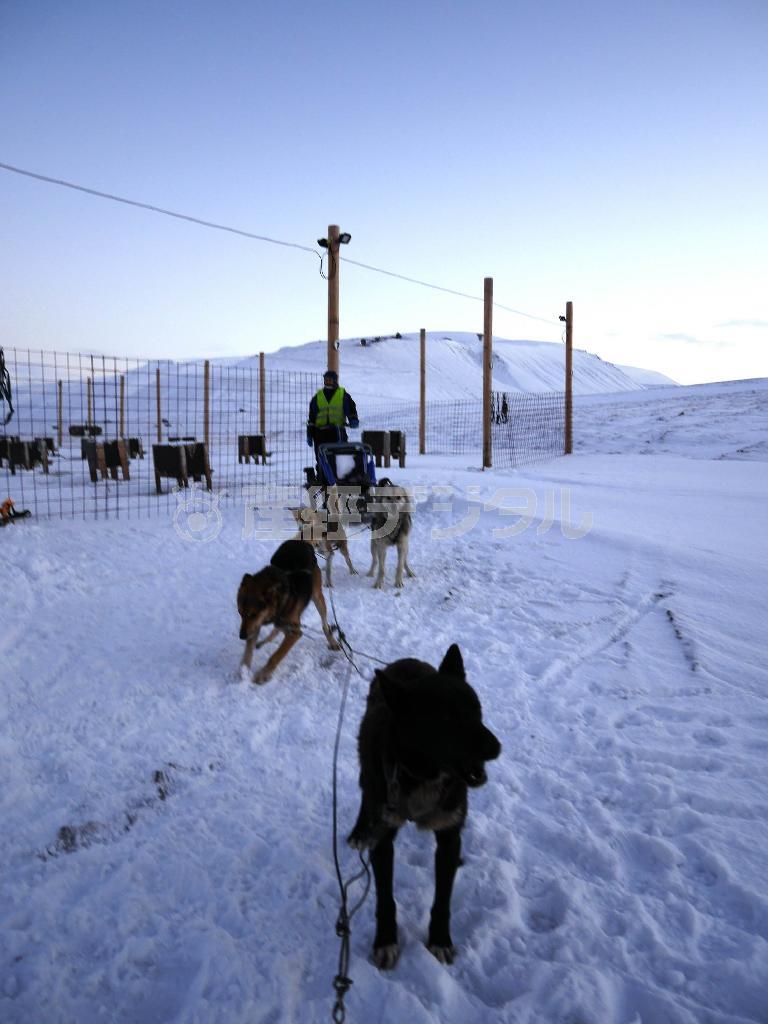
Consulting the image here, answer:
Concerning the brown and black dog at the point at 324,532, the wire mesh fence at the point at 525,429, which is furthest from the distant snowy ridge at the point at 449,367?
the brown and black dog at the point at 324,532

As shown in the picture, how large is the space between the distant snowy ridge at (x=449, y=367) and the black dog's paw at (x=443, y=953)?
3613cm

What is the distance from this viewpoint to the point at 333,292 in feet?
29.4

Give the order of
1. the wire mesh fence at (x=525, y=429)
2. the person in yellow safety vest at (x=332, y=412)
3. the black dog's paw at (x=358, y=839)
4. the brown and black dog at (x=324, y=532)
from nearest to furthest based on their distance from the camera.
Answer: the black dog's paw at (x=358, y=839) → the brown and black dog at (x=324, y=532) → the person in yellow safety vest at (x=332, y=412) → the wire mesh fence at (x=525, y=429)

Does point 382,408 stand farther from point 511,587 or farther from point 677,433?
point 511,587

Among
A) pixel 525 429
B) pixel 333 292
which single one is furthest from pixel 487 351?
pixel 525 429

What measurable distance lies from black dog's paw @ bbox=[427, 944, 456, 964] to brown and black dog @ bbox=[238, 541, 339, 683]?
1.96m

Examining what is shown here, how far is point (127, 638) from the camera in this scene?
4121mm

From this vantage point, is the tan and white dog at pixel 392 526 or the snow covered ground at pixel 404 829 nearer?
the snow covered ground at pixel 404 829

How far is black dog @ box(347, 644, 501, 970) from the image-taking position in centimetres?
159

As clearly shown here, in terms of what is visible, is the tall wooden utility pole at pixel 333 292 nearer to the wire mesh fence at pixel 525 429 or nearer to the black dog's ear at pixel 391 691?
the wire mesh fence at pixel 525 429

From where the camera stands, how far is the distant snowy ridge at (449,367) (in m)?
48.1

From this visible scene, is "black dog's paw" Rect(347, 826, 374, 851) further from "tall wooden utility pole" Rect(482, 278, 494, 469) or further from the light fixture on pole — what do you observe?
"tall wooden utility pole" Rect(482, 278, 494, 469)

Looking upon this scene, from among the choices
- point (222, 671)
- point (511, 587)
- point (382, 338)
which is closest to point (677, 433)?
point (511, 587)

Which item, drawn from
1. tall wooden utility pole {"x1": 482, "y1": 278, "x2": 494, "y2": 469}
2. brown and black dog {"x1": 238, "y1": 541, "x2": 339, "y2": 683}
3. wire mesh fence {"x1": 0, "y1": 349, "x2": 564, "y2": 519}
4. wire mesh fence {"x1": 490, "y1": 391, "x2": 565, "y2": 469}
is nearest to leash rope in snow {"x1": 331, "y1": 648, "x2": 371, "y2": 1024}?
brown and black dog {"x1": 238, "y1": 541, "x2": 339, "y2": 683}
